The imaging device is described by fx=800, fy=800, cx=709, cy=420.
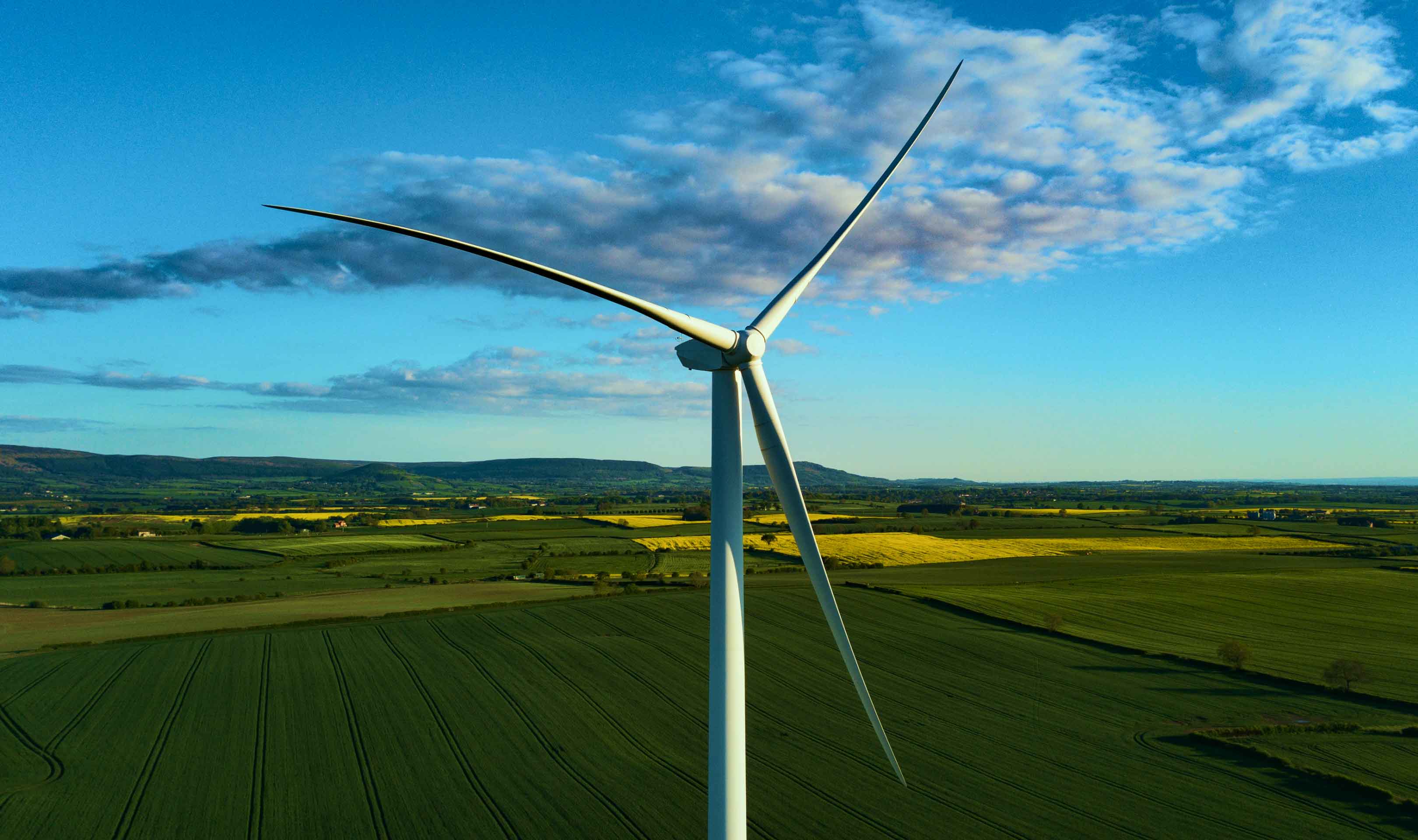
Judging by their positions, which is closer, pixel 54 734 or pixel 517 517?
pixel 54 734

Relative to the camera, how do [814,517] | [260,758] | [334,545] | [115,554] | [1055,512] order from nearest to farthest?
[260,758]
[115,554]
[334,545]
[814,517]
[1055,512]

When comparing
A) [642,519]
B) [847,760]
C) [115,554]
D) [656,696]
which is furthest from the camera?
[642,519]

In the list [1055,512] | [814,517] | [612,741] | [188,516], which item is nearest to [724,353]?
[612,741]

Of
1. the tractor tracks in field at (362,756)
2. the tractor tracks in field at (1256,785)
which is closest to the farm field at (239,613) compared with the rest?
the tractor tracks in field at (362,756)

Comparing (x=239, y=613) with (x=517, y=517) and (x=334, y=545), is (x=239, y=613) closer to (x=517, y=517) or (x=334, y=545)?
(x=334, y=545)

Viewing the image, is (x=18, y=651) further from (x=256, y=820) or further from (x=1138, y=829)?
(x=1138, y=829)

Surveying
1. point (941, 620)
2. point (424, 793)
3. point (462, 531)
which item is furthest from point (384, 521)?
point (424, 793)
